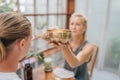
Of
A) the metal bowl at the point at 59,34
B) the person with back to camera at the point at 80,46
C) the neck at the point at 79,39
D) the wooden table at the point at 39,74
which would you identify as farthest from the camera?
the neck at the point at 79,39

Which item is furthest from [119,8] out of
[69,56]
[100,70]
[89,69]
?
[69,56]

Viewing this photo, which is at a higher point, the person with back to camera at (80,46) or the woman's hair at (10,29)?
the woman's hair at (10,29)

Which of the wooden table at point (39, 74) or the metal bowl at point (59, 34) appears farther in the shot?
the wooden table at point (39, 74)

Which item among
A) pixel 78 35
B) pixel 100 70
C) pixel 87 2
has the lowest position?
pixel 100 70

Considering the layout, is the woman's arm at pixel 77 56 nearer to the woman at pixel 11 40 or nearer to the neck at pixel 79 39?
the neck at pixel 79 39

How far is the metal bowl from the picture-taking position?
93 cm

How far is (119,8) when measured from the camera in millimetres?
2520

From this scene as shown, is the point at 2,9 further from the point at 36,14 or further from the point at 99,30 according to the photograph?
the point at 99,30

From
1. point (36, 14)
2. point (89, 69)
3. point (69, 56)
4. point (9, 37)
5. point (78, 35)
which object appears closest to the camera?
point (9, 37)

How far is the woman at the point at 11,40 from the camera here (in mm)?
687

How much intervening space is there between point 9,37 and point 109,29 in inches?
85.5

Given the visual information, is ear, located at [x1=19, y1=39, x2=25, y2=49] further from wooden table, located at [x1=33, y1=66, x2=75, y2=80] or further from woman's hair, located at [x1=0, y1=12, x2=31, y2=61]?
wooden table, located at [x1=33, y1=66, x2=75, y2=80]

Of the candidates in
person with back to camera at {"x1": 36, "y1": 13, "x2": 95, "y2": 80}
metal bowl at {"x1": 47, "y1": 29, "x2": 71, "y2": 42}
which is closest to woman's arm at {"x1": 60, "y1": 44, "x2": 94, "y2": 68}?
person with back to camera at {"x1": 36, "y1": 13, "x2": 95, "y2": 80}

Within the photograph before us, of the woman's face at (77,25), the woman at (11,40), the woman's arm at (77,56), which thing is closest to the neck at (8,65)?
the woman at (11,40)
